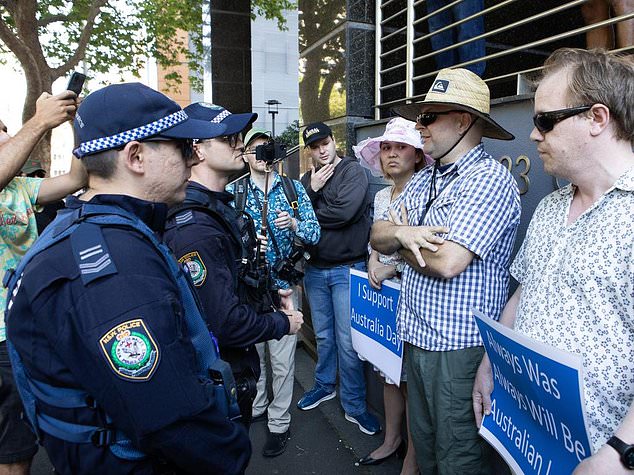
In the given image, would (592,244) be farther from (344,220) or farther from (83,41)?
(83,41)

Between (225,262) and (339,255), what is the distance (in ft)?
5.44

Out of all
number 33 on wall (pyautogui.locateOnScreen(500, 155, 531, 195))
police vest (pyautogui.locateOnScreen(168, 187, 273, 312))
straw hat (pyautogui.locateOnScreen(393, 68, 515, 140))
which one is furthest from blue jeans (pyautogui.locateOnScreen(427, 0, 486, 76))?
police vest (pyautogui.locateOnScreen(168, 187, 273, 312))

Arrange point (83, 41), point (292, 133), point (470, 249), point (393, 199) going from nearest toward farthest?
point (470, 249) → point (393, 199) → point (292, 133) → point (83, 41)

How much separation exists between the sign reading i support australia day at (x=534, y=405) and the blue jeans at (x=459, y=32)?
8.08ft

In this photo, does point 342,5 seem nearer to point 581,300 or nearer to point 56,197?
point 56,197

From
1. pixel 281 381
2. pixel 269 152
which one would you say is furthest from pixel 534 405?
pixel 281 381

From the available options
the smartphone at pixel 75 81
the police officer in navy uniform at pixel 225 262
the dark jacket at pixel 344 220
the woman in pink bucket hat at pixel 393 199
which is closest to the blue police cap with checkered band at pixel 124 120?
the police officer in navy uniform at pixel 225 262

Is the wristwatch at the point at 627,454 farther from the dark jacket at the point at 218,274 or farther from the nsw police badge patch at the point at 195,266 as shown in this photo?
the nsw police badge patch at the point at 195,266

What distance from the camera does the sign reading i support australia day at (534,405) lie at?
1313 millimetres

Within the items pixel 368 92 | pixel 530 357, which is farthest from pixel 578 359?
pixel 368 92

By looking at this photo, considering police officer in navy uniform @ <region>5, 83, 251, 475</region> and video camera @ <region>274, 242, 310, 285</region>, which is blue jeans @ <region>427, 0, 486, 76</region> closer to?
video camera @ <region>274, 242, 310, 285</region>

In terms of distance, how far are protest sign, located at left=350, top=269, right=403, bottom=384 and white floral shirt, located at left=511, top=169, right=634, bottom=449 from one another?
111 centimetres

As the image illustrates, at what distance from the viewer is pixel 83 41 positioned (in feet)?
30.5

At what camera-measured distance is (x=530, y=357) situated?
1433 mm
